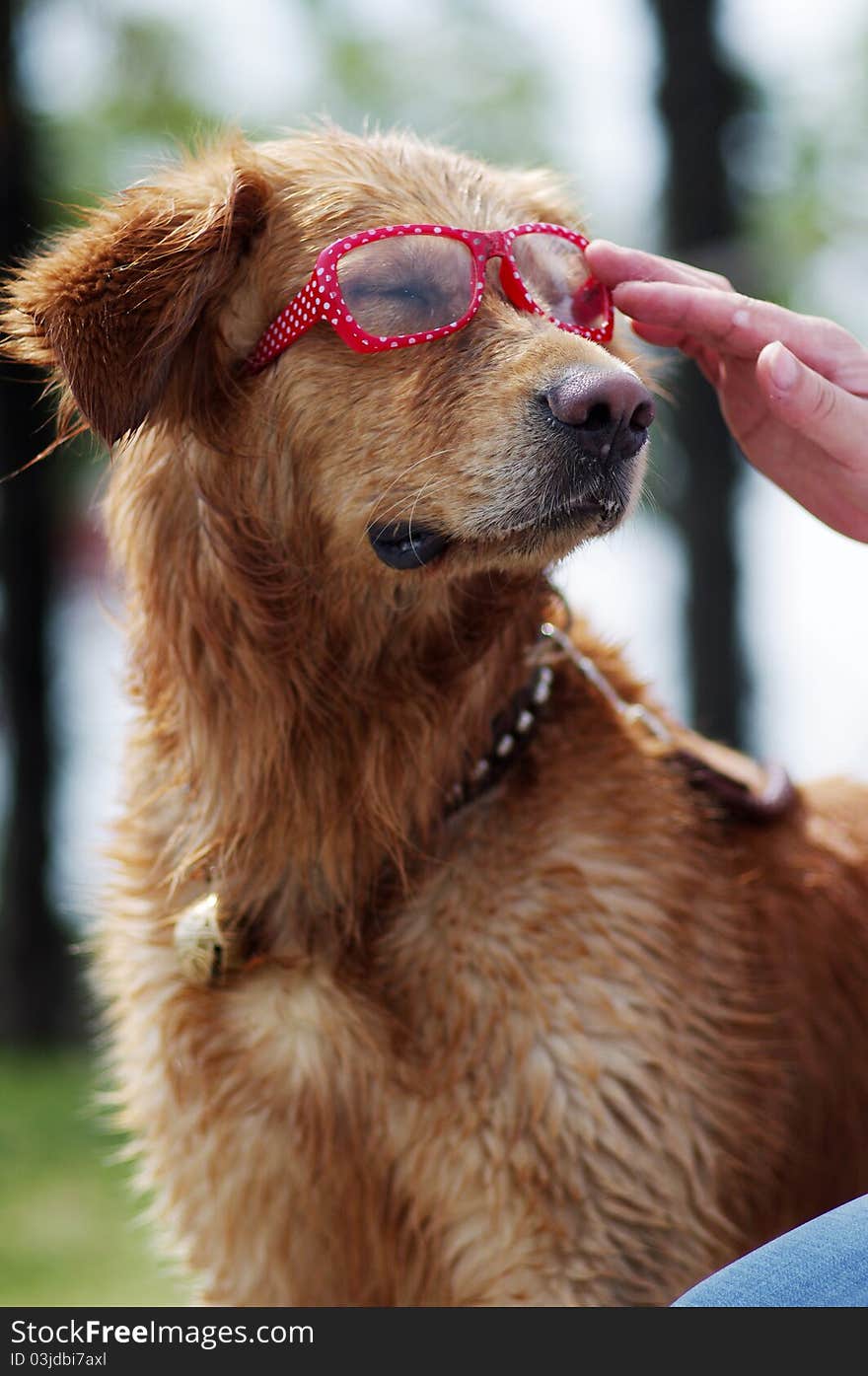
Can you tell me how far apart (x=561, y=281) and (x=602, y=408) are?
0.46 m

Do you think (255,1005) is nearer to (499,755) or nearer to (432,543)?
(499,755)

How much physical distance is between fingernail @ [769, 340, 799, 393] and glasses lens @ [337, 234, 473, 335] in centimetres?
58

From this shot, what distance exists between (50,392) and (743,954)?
1823mm

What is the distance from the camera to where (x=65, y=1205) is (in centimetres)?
662

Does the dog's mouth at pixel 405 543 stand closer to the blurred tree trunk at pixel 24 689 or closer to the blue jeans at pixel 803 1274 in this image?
the blue jeans at pixel 803 1274

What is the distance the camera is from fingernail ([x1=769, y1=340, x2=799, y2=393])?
2.40 metres

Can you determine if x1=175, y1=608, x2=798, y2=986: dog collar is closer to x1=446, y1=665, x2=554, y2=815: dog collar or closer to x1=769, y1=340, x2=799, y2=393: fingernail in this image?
x1=446, y1=665, x2=554, y2=815: dog collar

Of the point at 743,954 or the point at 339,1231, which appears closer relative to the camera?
the point at 339,1231

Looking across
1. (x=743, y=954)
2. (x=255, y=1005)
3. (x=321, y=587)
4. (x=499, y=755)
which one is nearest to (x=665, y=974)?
(x=743, y=954)

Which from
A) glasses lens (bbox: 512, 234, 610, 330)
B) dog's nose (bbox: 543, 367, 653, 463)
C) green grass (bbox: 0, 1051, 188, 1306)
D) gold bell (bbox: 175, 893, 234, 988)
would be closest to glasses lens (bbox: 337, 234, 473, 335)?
glasses lens (bbox: 512, 234, 610, 330)

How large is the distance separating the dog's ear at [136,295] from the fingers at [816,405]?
1.05 m

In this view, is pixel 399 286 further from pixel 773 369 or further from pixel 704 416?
pixel 704 416

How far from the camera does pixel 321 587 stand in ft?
9.25

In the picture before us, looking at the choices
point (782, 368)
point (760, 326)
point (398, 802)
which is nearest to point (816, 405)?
point (782, 368)
